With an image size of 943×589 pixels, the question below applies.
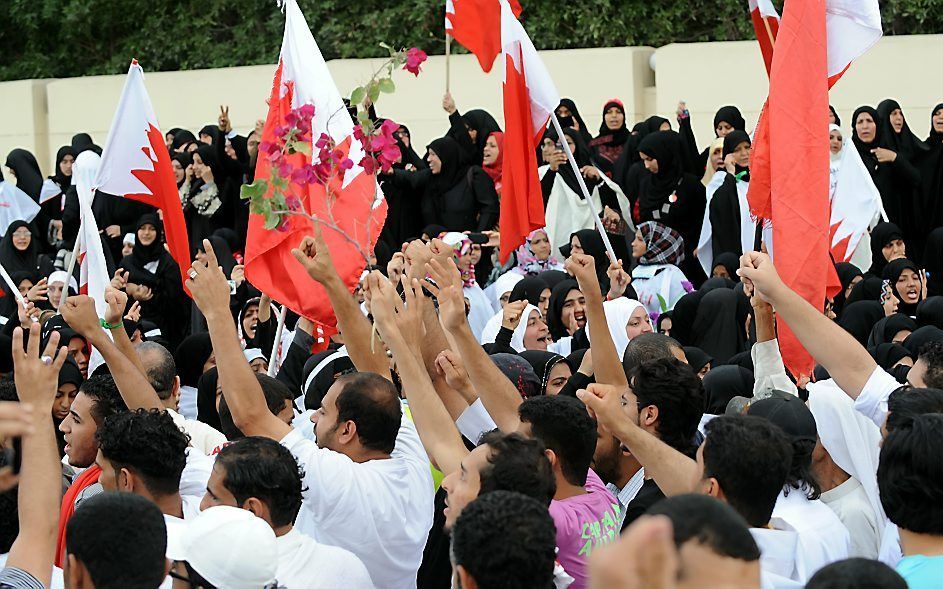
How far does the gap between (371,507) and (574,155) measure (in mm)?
7541

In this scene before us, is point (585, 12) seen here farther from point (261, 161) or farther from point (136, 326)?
point (261, 161)

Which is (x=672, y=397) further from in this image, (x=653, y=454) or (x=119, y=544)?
(x=119, y=544)

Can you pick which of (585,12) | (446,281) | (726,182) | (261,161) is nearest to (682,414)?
(446,281)

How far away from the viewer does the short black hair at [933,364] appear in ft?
14.7

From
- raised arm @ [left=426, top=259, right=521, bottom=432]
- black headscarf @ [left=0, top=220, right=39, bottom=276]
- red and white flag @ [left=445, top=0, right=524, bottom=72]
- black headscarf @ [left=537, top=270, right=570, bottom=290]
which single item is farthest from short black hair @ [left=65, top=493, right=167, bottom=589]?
black headscarf @ [left=0, top=220, right=39, bottom=276]

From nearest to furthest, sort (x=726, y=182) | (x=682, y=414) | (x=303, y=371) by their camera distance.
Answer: (x=682, y=414)
(x=303, y=371)
(x=726, y=182)

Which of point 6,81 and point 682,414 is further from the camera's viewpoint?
point 6,81

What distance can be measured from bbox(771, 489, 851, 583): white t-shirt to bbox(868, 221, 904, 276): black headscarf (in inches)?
235

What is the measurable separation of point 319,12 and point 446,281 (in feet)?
41.8

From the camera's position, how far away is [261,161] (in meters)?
6.65

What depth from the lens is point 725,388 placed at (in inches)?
225

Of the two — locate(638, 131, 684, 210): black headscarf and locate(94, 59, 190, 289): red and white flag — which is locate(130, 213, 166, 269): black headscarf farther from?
locate(638, 131, 684, 210): black headscarf

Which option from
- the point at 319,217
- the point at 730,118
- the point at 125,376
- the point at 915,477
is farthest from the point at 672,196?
the point at 915,477

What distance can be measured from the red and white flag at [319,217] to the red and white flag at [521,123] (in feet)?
2.68
